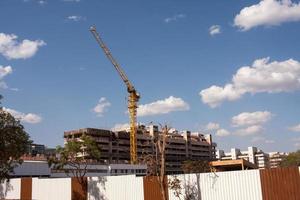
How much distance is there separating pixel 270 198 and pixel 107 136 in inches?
6269

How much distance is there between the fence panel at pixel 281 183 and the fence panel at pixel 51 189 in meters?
20.2

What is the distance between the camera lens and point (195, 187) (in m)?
29.0

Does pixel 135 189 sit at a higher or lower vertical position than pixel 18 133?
lower

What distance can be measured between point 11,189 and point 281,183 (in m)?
31.6

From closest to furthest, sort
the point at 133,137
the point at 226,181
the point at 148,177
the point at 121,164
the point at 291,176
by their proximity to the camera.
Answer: the point at 291,176 < the point at 226,181 < the point at 148,177 < the point at 121,164 < the point at 133,137

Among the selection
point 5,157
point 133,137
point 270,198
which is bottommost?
point 270,198

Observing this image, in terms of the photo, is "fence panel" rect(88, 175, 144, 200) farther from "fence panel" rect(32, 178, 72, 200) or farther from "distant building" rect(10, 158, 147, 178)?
"distant building" rect(10, 158, 147, 178)

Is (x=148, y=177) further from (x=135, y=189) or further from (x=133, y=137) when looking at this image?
(x=133, y=137)

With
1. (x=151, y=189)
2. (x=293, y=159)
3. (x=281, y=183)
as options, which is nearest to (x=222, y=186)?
(x=281, y=183)

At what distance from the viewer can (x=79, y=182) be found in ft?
125

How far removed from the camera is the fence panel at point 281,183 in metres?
24.1

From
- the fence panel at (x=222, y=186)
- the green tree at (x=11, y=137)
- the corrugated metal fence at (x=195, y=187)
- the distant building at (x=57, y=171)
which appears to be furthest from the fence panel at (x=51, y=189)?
the fence panel at (x=222, y=186)

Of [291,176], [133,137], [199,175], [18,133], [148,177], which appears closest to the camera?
[291,176]

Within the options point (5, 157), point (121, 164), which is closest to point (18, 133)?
point (5, 157)
